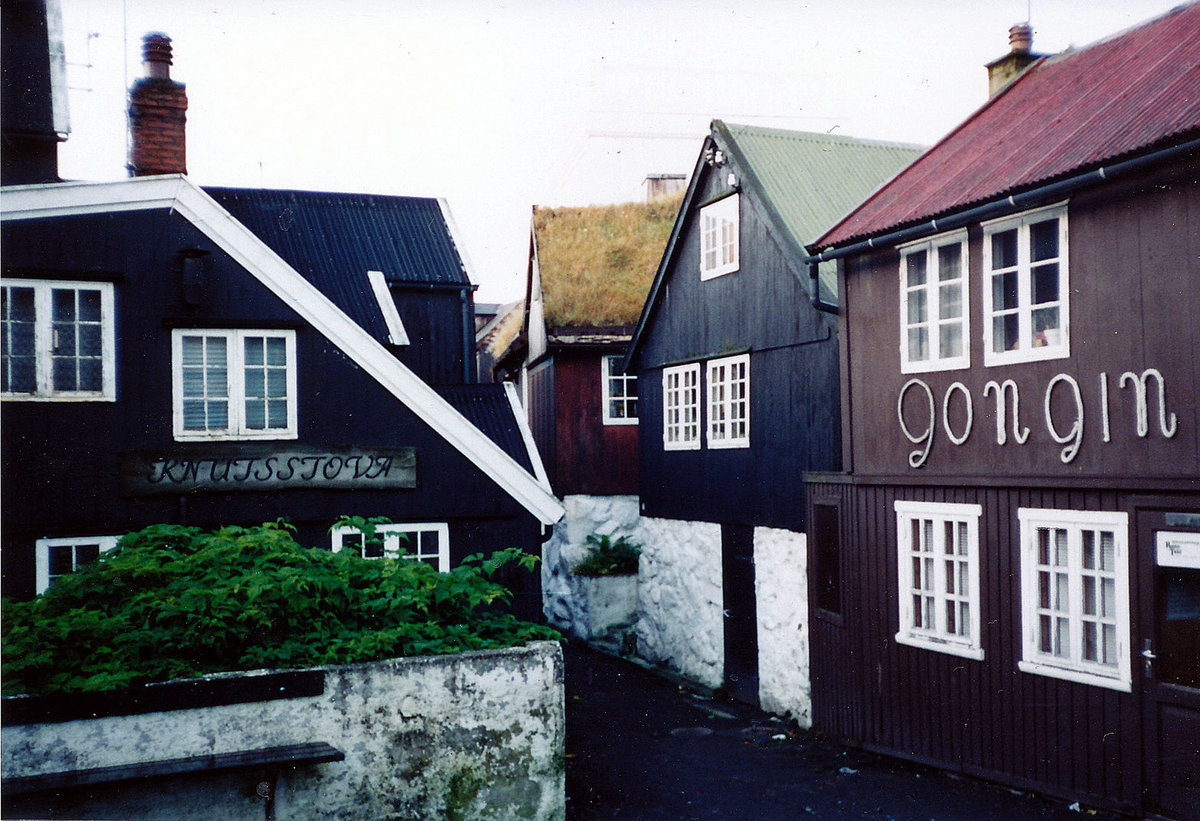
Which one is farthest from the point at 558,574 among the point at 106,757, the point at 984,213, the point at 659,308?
the point at 106,757

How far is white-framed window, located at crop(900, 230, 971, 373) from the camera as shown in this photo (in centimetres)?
1133

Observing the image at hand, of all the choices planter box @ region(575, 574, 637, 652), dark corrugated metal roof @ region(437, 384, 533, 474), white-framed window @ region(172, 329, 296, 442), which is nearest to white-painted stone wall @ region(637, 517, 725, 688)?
planter box @ region(575, 574, 637, 652)

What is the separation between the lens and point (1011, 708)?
10523 millimetres

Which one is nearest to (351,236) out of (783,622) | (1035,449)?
(783,622)

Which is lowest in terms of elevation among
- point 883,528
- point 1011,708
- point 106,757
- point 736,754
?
point 736,754

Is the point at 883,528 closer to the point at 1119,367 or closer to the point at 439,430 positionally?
the point at 1119,367

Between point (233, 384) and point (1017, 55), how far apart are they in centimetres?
1139

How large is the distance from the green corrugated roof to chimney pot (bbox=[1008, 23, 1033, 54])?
2141 mm

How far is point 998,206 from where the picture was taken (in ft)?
34.1

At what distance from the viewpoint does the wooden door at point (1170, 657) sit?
8.74m

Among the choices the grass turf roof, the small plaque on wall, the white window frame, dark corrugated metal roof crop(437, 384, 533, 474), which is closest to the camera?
the small plaque on wall

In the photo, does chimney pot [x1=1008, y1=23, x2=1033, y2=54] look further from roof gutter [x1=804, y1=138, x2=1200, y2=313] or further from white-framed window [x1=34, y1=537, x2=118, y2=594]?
white-framed window [x1=34, y1=537, x2=118, y2=594]

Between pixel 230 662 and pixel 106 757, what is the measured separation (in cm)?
116

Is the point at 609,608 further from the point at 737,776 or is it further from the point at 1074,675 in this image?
the point at 1074,675
